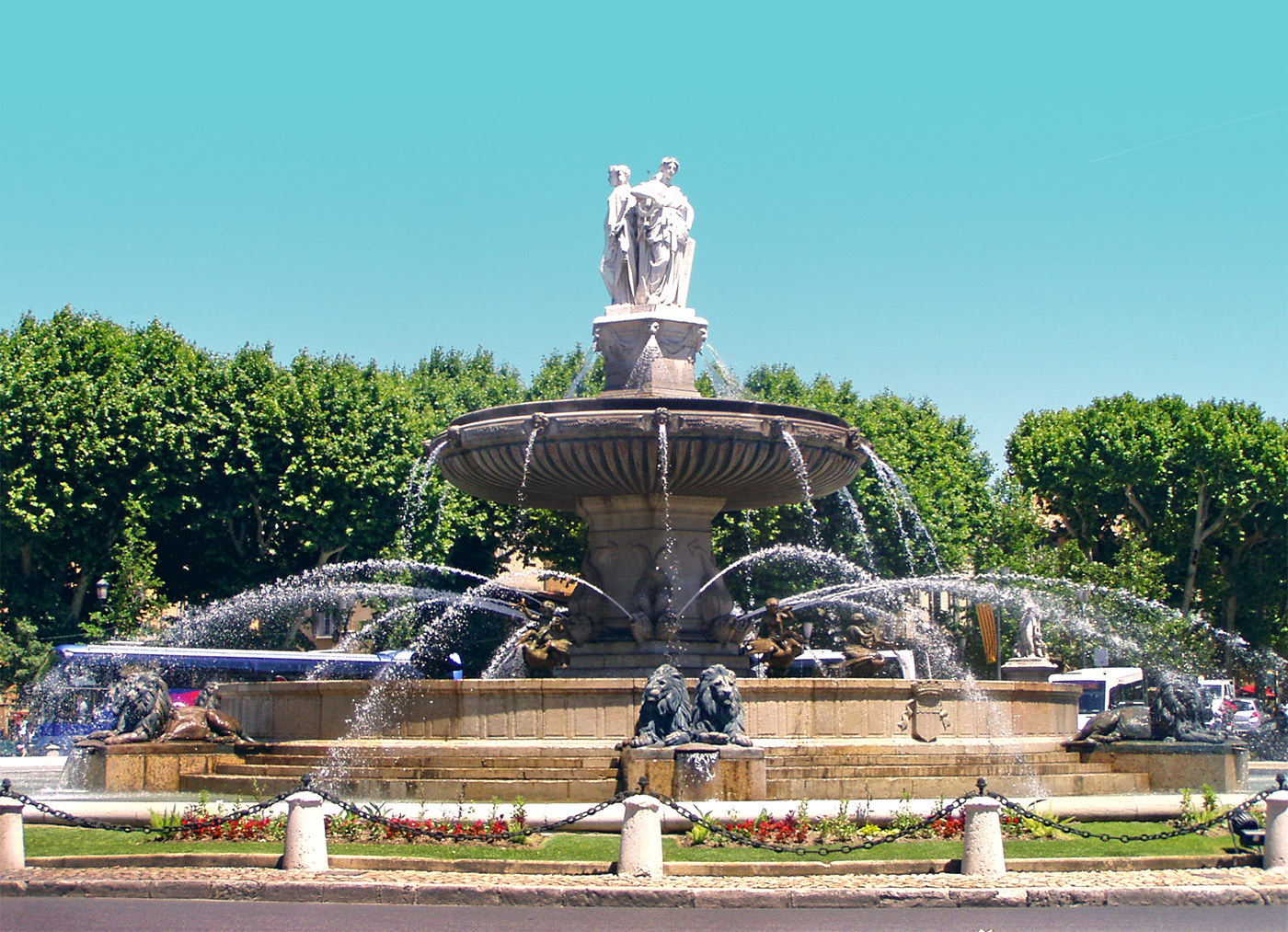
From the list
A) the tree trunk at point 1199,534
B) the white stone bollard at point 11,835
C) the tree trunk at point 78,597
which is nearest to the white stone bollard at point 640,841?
the white stone bollard at point 11,835

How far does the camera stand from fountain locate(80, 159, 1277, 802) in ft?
50.9

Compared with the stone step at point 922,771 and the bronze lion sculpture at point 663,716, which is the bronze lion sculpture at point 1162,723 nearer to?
the stone step at point 922,771

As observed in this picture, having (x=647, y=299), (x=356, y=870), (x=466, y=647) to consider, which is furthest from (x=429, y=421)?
(x=356, y=870)

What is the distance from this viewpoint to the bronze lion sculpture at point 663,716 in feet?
48.9

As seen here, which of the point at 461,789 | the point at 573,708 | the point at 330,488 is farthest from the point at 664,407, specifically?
the point at 330,488

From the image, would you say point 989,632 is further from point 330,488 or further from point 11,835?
point 11,835

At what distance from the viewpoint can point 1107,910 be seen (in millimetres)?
11023

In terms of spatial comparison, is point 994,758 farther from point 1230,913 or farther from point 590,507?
point 590,507

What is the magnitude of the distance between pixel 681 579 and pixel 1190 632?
29756mm

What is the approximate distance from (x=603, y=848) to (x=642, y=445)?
22.8 feet

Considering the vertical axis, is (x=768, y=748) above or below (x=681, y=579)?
below

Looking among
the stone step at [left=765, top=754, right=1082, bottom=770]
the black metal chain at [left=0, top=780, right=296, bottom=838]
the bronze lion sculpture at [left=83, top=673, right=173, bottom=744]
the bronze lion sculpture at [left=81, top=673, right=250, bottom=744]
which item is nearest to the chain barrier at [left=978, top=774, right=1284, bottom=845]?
the stone step at [left=765, top=754, right=1082, bottom=770]

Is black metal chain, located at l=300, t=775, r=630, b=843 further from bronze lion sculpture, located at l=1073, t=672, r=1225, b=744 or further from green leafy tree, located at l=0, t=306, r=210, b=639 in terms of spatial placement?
green leafy tree, located at l=0, t=306, r=210, b=639

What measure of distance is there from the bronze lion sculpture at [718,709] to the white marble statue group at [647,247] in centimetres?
746
